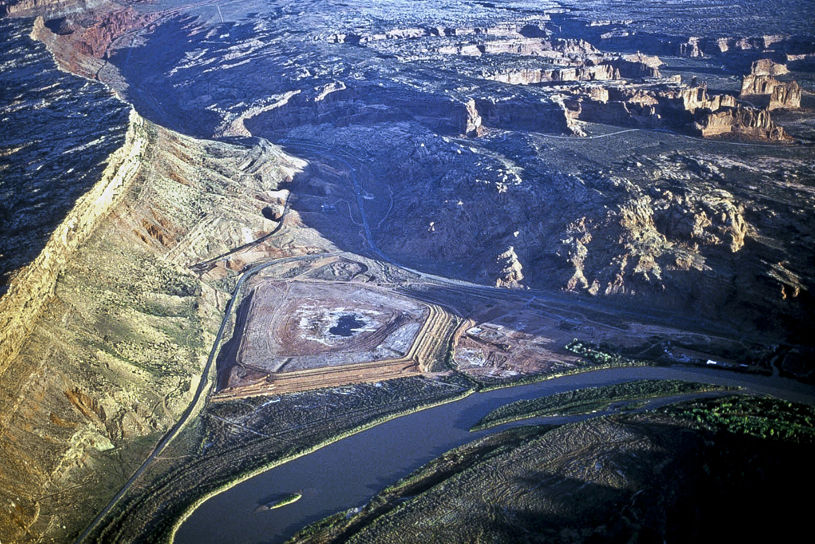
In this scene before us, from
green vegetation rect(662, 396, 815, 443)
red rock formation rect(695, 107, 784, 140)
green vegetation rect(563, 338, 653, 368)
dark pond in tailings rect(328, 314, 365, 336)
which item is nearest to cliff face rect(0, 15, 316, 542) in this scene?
dark pond in tailings rect(328, 314, 365, 336)

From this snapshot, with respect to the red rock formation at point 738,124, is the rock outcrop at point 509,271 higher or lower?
lower

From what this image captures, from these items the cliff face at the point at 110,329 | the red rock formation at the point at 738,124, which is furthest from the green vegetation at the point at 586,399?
the red rock formation at the point at 738,124

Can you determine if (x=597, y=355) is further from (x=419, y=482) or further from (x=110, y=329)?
(x=110, y=329)

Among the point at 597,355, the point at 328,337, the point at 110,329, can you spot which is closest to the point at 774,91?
A: the point at 597,355

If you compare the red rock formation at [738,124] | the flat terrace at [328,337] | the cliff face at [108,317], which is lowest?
the flat terrace at [328,337]

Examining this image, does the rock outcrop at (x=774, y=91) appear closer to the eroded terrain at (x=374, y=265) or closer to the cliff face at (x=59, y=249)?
the eroded terrain at (x=374, y=265)

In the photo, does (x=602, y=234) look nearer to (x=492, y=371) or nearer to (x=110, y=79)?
(x=492, y=371)

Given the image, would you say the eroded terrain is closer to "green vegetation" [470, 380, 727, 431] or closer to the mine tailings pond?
the mine tailings pond
